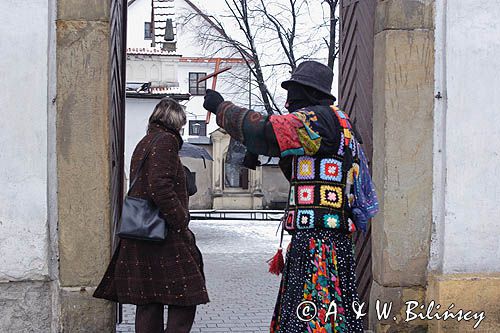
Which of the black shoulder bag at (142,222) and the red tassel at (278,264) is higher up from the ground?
the black shoulder bag at (142,222)

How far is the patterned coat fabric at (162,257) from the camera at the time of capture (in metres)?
4.52

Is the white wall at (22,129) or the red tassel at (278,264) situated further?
the white wall at (22,129)

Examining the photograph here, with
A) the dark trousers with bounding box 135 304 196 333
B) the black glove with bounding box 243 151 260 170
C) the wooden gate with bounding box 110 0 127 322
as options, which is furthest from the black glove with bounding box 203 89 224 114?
the wooden gate with bounding box 110 0 127 322

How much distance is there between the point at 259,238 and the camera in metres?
16.8

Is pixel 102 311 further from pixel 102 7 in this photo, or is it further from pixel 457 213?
pixel 457 213

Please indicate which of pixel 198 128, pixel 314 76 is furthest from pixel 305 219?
pixel 198 128

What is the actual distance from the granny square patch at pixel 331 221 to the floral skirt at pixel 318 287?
0.04 metres

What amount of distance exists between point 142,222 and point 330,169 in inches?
49.4

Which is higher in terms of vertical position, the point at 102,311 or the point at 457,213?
the point at 457,213

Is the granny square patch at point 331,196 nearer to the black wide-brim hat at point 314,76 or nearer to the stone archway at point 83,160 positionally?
the black wide-brim hat at point 314,76

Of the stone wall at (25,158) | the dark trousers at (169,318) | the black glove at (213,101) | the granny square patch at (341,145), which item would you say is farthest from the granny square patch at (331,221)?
the stone wall at (25,158)

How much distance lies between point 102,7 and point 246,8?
16.4 meters

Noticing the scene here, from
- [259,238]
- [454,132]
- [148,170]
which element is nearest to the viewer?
[148,170]

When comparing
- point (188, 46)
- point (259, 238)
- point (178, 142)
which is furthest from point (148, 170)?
point (188, 46)
